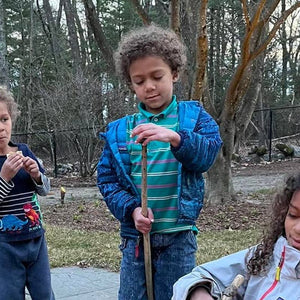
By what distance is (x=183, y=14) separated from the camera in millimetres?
7898

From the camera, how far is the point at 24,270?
8.90 ft

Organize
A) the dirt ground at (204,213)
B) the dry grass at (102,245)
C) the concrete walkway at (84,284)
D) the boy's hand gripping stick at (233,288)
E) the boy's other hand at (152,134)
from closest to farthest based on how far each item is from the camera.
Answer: the boy's hand gripping stick at (233,288) → the boy's other hand at (152,134) → the concrete walkway at (84,284) → the dry grass at (102,245) → the dirt ground at (204,213)

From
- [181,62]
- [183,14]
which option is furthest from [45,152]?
[181,62]

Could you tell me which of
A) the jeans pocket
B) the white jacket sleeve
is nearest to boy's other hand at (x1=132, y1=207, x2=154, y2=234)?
the jeans pocket

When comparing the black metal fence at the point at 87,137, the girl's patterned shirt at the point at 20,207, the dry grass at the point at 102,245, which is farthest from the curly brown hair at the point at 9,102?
the black metal fence at the point at 87,137

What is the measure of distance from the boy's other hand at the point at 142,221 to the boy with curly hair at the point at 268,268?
0.34 metres

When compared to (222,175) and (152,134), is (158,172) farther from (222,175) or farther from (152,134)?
(222,175)

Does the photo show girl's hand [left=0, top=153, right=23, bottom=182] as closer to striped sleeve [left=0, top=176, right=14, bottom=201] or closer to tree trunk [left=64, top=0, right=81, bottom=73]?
striped sleeve [left=0, top=176, right=14, bottom=201]

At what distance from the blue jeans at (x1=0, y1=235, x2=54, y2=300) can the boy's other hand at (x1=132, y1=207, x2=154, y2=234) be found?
91 cm

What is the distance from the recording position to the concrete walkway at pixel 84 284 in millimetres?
3883

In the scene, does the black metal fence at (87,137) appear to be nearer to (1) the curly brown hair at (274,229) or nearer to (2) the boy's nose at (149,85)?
(2) the boy's nose at (149,85)

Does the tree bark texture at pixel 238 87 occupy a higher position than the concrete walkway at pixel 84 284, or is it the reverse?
the tree bark texture at pixel 238 87

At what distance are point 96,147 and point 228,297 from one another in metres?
12.0

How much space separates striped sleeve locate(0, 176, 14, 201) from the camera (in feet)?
8.47
